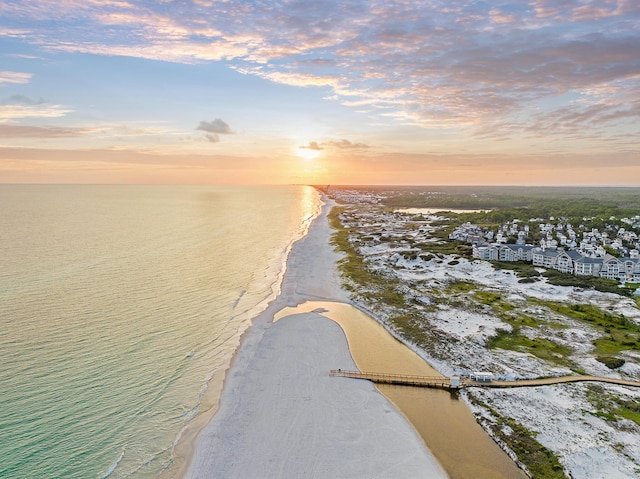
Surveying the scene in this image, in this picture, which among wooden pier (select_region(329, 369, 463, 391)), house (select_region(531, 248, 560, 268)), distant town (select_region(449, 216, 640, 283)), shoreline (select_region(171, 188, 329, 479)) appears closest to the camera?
shoreline (select_region(171, 188, 329, 479))

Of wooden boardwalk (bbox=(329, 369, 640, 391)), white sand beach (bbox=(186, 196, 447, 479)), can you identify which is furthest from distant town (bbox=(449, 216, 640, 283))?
white sand beach (bbox=(186, 196, 447, 479))

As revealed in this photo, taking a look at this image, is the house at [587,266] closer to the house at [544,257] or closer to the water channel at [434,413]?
the house at [544,257]

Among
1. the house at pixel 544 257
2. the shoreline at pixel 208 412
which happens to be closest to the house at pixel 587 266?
the house at pixel 544 257

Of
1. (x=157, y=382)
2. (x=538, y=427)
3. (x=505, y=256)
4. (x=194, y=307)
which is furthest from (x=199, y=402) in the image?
Answer: (x=505, y=256)

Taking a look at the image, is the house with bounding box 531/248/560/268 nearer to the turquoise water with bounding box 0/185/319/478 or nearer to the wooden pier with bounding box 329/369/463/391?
the turquoise water with bounding box 0/185/319/478

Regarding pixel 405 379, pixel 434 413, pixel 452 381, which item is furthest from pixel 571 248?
pixel 434 413

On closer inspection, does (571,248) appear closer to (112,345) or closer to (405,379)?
(405,379)

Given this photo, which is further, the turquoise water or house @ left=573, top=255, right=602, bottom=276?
house @ left=573, top=255, right=602, bottom=276
